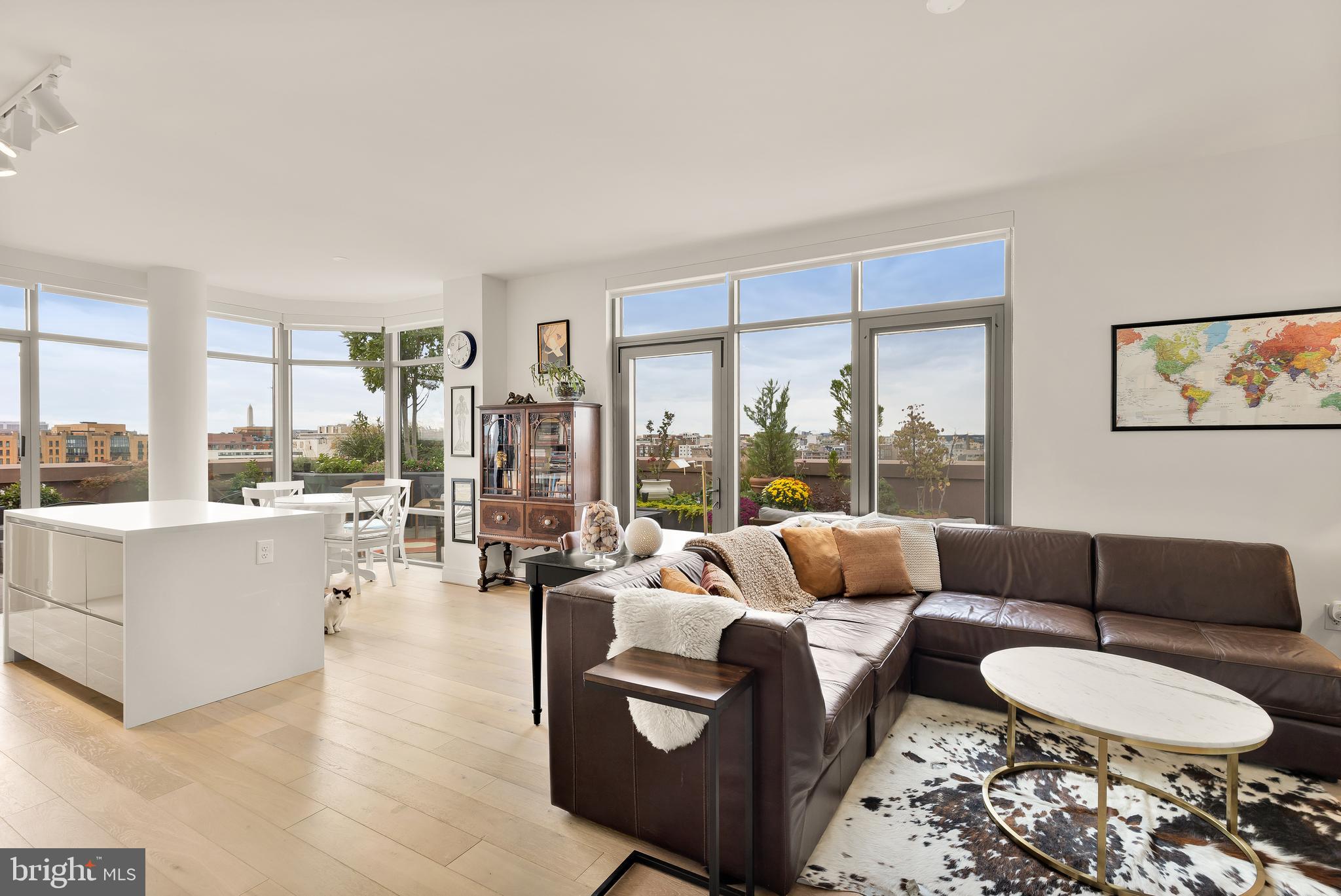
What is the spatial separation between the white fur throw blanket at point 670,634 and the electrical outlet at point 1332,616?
3166mm

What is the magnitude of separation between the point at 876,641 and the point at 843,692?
618 millimetres

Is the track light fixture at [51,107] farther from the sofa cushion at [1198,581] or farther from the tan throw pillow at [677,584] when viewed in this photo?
the sofa cushion at [1198,581]

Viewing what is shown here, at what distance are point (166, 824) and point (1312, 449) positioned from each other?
5.00 metres

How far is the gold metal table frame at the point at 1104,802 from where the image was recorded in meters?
1.80

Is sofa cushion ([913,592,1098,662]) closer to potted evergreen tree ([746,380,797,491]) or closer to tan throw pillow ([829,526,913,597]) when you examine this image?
tan throw pillow ([829,526,913,597])

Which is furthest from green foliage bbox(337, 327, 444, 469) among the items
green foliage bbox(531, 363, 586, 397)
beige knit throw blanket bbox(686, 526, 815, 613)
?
beige knit throw blanket bbox(686, 526, 815, 613)

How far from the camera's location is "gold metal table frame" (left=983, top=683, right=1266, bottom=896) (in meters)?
1.80

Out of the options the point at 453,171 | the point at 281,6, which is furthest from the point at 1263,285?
the point at 281,6

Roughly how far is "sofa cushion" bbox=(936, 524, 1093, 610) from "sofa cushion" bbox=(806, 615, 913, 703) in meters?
0.72

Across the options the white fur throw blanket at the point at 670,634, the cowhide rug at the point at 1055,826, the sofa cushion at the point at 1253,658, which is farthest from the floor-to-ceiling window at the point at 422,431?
the sofa cushion at the point at 1253,658

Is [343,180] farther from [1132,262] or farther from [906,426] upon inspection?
[1132,262]

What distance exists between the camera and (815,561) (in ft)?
11.5

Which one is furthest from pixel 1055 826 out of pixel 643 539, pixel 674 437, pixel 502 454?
pixel 502 454

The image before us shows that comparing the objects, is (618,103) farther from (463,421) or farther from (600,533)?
(463,421)
